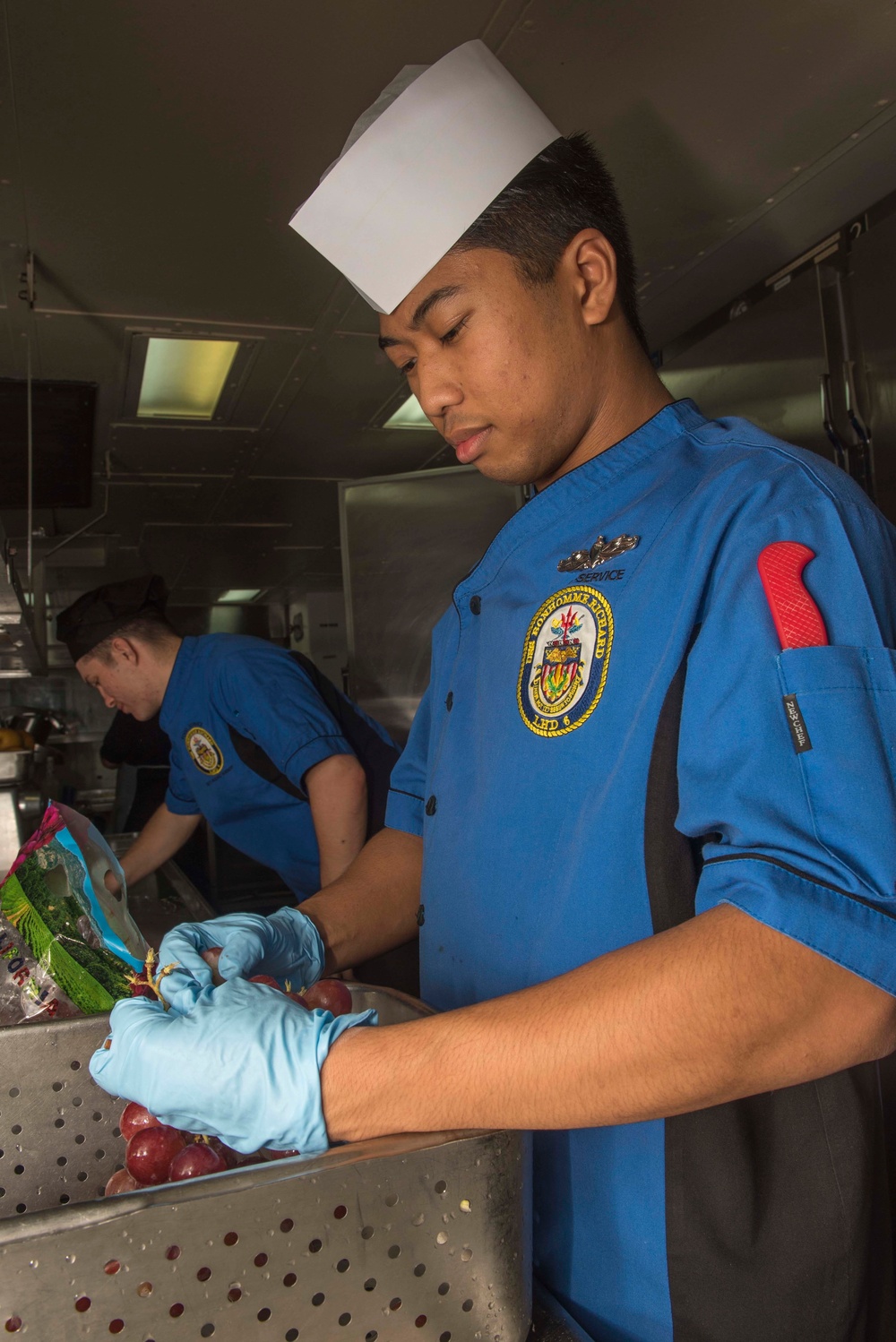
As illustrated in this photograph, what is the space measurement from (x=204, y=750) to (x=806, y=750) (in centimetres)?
208

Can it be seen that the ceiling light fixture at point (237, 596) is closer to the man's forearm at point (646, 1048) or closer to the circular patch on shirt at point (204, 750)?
the circular patch on shirt at point (204, 750)

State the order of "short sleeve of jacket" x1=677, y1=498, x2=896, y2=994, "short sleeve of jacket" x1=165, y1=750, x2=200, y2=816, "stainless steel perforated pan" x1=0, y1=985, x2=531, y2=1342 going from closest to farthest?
"stainless steel perforated pan" x1=0, y1=985, x2=531, y2=1342, "short sleeve of jacket" x1=677, y1=498, x2=896, y2=994, "short sleeve of jacket" x1=165, y1=750, x2=200, y2=816

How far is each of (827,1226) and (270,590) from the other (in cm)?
757

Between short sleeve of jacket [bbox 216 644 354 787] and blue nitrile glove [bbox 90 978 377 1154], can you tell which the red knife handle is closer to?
blue nitrile glove [bbox 90 978 377 1154]

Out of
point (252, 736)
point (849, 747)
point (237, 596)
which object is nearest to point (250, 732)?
point (252, 736)

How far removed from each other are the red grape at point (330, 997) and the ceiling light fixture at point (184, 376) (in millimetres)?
2862

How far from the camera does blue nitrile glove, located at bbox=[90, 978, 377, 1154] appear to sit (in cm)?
65

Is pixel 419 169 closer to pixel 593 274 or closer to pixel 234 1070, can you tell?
pixel 593 274

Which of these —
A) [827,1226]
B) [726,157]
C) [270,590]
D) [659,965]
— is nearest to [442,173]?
[659,965]

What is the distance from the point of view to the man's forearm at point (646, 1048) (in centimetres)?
63

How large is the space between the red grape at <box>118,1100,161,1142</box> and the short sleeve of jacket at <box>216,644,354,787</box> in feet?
4.84

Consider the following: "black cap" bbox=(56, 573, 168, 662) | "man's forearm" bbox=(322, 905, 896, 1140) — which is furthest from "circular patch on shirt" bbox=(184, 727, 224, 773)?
"man's forearm" bbox=(322, 905, 896, 1140)

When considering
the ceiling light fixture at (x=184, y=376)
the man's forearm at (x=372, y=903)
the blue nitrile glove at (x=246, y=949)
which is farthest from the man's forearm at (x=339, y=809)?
the ceiling light fixture at (x=184, y=376)

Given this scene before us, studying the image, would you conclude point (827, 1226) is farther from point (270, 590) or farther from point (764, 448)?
point (270, 590)
